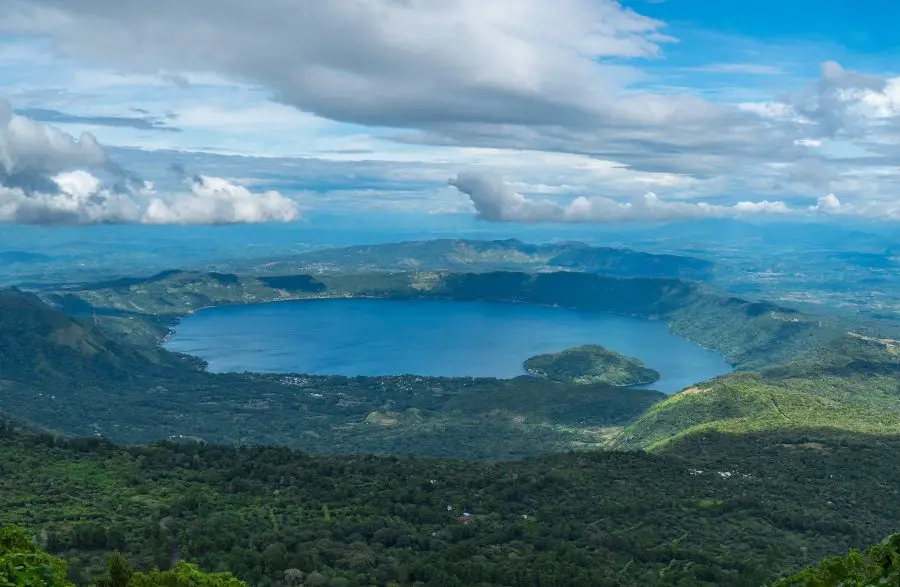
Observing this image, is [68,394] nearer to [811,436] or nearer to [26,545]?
[811,436]

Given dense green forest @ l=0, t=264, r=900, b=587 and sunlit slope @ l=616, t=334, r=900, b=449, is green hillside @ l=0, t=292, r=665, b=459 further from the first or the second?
dense green forest @ l=0, t=264, r=900, b=587

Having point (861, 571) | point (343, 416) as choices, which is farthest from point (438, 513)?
point (343, 416)

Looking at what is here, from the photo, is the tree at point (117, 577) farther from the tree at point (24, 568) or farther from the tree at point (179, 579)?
the tree at point (24, 568)

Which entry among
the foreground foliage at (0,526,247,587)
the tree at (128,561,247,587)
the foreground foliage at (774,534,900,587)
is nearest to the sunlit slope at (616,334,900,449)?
the foreground foliage at (774,534,900,587)

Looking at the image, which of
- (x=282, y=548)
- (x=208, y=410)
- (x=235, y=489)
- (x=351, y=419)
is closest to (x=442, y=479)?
(x=235, y=489)

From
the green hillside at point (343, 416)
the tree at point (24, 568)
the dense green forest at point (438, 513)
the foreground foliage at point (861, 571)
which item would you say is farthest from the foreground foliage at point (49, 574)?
the green hillside at point (343, 416)

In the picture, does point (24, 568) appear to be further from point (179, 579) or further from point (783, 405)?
point (783, 405)
